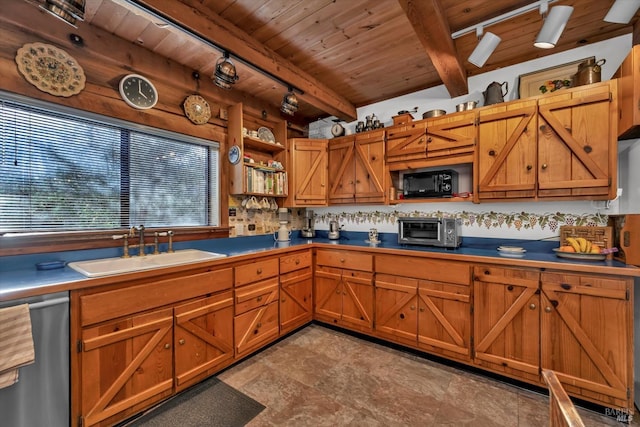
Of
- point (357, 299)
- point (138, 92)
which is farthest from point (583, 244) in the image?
point (138, 92)

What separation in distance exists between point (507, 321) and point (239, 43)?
293cm

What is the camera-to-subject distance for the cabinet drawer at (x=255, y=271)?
7.51ft

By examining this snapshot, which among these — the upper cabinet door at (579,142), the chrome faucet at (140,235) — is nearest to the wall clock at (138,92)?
the chrome faucet at (140,235)

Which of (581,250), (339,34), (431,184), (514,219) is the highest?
(339,34)

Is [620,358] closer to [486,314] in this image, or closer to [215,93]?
[486,314]

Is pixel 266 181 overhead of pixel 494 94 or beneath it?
beneath

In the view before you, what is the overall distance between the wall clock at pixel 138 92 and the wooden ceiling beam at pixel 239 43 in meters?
0.75

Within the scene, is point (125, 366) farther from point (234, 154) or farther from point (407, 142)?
point (407, 142)

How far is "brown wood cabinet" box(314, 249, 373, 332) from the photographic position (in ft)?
8.89

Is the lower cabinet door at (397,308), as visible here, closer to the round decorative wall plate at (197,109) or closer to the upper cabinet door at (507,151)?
the upper cabinet door at (507,151)

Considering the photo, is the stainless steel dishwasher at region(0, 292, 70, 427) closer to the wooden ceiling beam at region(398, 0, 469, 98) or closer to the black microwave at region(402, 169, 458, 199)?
the wooden ceiling beam at region(398, 0, 469, 98)

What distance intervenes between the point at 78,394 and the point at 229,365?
977 millimetres

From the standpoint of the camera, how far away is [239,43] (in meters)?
2.07

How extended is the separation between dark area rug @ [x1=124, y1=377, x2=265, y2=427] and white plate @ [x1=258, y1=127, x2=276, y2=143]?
2.54 m
